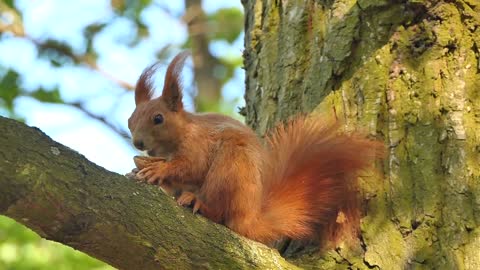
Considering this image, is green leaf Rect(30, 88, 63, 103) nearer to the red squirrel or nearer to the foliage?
the foliage

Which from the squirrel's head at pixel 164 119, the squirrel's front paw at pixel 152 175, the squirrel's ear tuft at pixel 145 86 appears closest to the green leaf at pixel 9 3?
the squirrel's ear tuft at pixel 145 86

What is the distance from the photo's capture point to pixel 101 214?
1738 mm

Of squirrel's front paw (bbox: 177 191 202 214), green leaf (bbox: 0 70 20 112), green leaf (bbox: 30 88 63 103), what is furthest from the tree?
green leaf (bbox: 30 88 63 103)

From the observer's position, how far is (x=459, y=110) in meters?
2.35

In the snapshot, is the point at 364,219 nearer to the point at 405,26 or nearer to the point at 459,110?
the point at 459,110

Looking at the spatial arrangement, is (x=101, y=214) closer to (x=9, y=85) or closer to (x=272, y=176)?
(x=272, y=176)

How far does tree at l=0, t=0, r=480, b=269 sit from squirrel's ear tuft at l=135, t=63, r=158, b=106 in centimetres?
37

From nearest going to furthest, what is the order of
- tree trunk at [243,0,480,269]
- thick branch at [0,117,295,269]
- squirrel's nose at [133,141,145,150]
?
thick branch at [0,117,295,269]
tree trunk at [243,0,480,269]
squirrel's nose at [133,141,145,150]

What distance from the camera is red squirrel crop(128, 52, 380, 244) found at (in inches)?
92.5

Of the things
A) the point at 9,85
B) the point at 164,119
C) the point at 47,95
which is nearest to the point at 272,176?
the point at 164,119

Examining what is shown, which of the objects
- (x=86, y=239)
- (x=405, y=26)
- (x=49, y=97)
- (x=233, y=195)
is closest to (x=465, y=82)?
(x=405, y=26)

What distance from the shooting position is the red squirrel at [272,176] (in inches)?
92.5

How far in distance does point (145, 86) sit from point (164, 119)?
0.84ft

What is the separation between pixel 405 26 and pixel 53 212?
4.28ft
